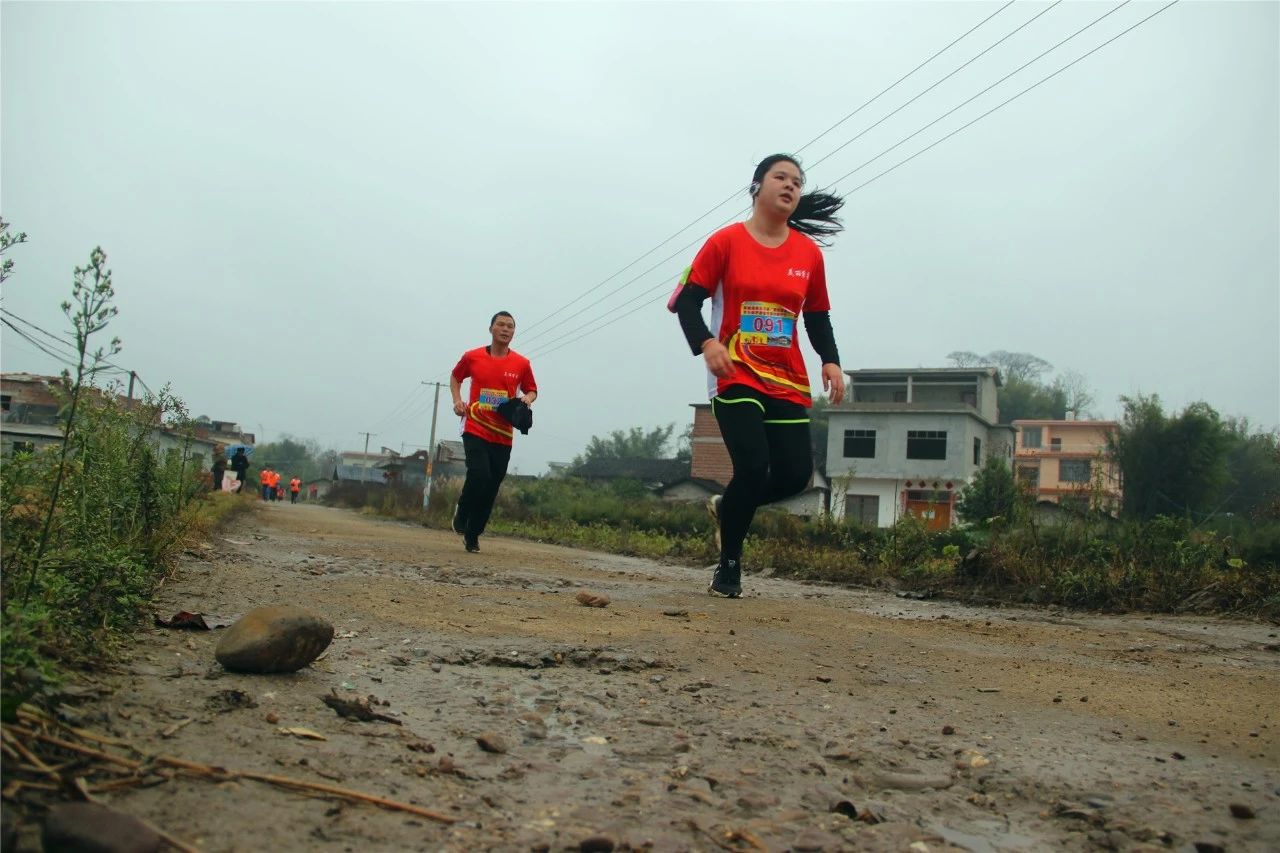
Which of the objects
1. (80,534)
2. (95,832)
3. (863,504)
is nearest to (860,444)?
(863,504)

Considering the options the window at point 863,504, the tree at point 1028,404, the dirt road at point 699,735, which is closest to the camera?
the dirt road at point 699,735

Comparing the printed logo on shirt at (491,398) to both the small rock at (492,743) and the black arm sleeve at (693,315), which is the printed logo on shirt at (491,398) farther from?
the small rock at (492,743)

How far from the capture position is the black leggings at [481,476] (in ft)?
26.8

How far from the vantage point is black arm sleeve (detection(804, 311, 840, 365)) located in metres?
5.72

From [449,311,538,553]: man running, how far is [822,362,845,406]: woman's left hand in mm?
3406

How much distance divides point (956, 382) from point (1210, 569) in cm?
4457

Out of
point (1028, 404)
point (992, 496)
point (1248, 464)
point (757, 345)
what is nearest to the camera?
point (757, 345)

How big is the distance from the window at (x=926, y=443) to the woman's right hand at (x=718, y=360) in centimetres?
4267

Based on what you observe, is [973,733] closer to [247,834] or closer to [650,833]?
[650,833]

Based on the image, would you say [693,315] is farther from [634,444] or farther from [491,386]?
[634,444]

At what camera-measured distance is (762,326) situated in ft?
17.0

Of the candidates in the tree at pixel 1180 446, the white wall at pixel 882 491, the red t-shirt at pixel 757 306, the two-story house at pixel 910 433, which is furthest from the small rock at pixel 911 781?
the white wall at pixel 882 491

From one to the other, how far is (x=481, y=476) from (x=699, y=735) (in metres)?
6.11

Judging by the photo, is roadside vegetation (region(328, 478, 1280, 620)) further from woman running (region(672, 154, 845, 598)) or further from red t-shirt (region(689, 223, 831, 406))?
red t-shirt (region(689, 223, 831, 406))
